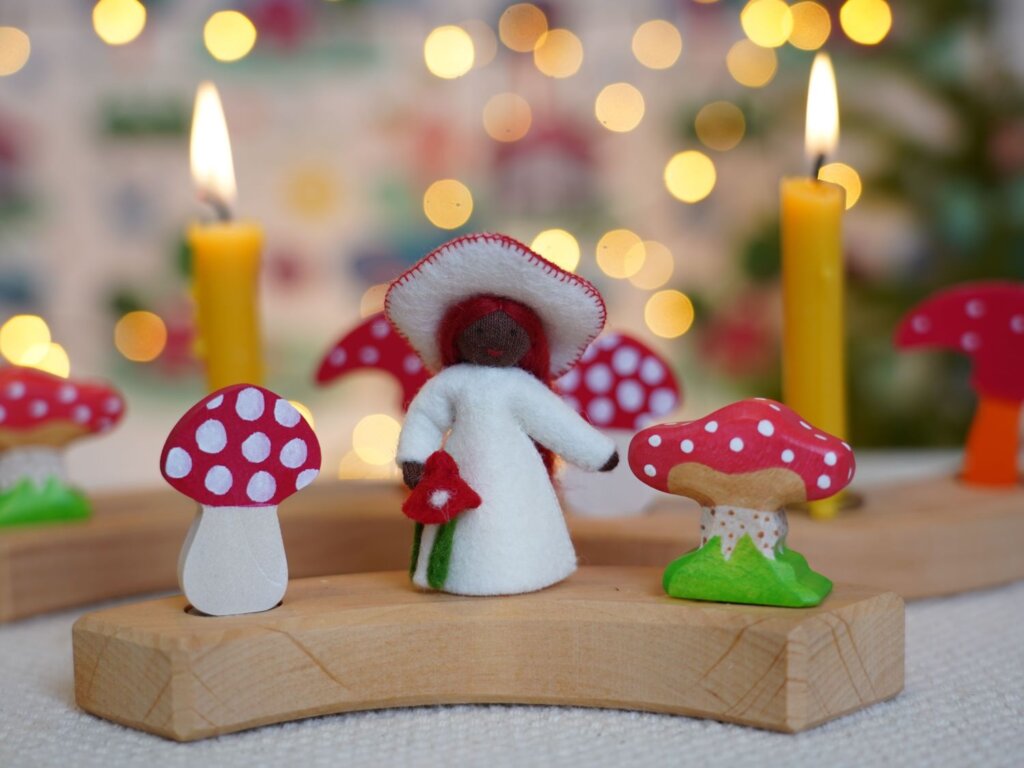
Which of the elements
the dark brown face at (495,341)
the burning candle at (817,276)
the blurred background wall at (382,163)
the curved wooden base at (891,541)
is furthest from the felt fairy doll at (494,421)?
the blurred background wall at (382,163)

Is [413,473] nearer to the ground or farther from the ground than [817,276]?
nearer to the ground

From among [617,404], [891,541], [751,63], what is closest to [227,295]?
[617,404]

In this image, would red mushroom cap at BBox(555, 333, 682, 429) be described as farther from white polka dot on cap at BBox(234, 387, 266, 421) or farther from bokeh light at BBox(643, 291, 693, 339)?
bokeh light at BBox(643, 291, 693, 339)

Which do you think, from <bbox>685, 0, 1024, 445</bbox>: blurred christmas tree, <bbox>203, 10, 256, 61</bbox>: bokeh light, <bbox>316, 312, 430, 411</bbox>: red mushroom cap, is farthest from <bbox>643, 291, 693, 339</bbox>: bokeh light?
<bbox>316, 312, 430, 411</bbox>: red mushroom cap

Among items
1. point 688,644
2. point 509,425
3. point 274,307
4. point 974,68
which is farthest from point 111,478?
point 974,68

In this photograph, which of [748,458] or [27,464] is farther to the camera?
[27,464]

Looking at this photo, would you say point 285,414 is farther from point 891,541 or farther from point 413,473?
point 891,541

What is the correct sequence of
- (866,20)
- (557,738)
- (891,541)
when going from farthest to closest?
(866,20)
(891,541)
(557,738)
